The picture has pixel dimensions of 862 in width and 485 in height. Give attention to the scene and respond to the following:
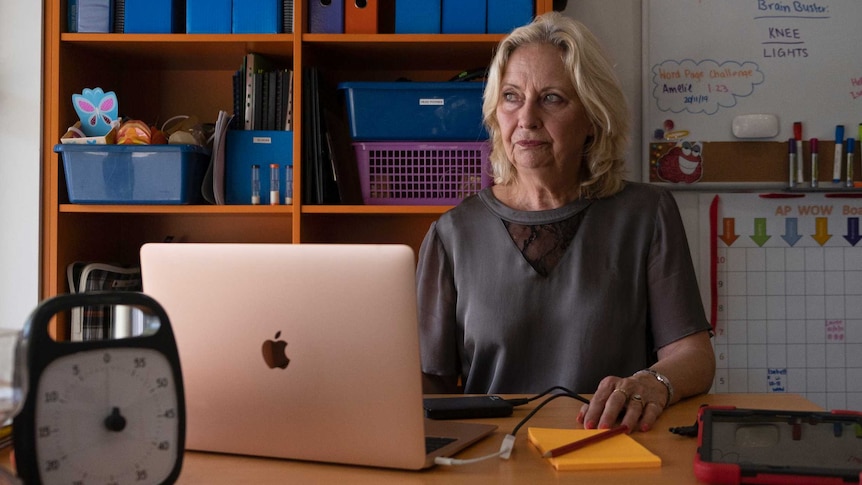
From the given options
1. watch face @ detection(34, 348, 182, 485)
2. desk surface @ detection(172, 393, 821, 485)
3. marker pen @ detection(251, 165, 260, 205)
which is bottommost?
desk surface @ detection(172, 393, 821, 485)

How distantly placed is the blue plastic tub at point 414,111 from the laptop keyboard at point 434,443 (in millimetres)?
1375

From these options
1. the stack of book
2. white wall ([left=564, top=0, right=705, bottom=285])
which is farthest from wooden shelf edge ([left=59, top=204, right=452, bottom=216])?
white wall ([left=564, top=0, right=705, bottom=285])

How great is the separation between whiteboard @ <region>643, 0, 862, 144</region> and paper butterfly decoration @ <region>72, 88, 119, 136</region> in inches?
60.1

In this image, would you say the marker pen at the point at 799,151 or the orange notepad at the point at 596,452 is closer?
the orange notepad at the point at 596,452

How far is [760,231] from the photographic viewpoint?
8.22ft

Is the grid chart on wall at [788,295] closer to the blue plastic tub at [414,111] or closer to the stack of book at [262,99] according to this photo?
the blue plastic tub at [414,111]

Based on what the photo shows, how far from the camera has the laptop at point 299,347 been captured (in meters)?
0.93

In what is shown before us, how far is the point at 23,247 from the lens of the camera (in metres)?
2.38

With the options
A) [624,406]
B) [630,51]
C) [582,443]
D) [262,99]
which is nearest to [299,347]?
[582,443]

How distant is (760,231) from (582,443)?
168 cm

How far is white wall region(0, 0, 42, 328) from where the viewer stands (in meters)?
2.37

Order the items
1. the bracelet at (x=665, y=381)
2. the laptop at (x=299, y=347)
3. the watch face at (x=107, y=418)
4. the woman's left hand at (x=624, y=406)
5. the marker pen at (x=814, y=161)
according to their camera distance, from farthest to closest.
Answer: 1. the marker pen at (x=814, y=161)
2. the bracelet at (x=665, y=381)
3. the woman's left hand at (x=624, y=406)
4. the laptop at (x=299, y=347)
5. the watch face at (x=107, y=418)

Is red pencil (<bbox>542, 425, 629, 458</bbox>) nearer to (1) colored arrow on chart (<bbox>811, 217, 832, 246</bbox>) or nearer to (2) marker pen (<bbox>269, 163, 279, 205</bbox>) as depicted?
(2) marker pen (<bbox>269, 163, 279, 205</bbox>)

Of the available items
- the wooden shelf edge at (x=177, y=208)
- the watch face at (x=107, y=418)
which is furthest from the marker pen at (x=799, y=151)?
the watch face at (x=107, y=418)
